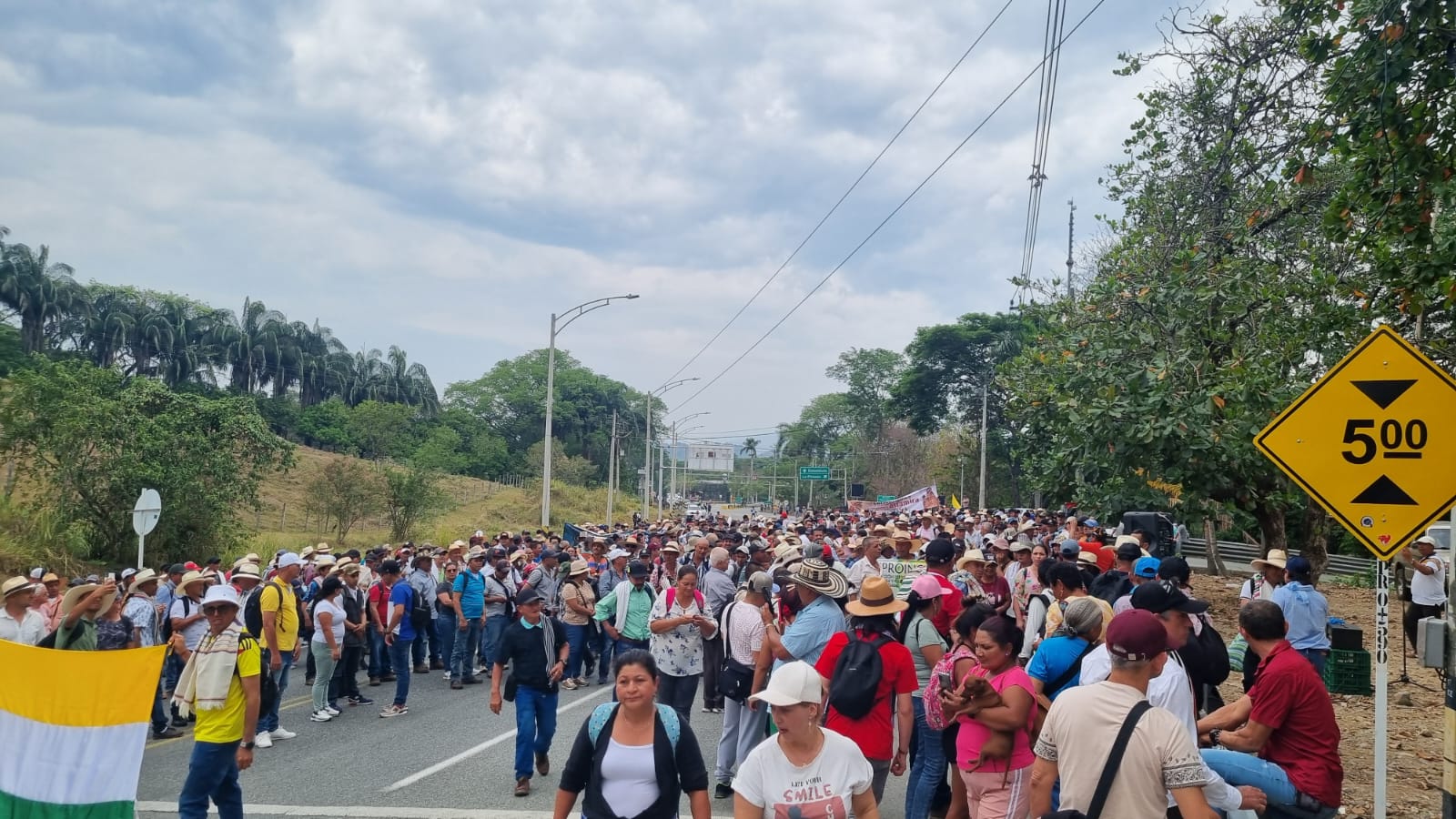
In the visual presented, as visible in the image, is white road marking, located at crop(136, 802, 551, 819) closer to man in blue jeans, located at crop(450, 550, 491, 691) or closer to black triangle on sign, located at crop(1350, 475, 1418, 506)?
man in blue jeans, located at crop(450, 550, 491, 691)

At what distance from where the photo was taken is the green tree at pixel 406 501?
3641 cm

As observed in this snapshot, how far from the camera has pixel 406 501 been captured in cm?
3644

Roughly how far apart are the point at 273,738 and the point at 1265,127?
12139 millimetres

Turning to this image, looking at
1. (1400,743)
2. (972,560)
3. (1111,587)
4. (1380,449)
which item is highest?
(1380,449)

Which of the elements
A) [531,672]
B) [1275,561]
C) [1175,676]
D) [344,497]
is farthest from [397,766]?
[344,497]

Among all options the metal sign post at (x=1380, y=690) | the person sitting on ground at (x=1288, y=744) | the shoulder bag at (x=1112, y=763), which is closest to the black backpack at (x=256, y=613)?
the shoulder bag at (x=1112, y=763)

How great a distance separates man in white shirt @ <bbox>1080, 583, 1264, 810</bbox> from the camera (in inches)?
148

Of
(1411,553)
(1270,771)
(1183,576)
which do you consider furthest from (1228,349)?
(1270,771)

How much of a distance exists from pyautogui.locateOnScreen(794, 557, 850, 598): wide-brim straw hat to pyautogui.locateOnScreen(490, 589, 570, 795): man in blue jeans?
2.34m

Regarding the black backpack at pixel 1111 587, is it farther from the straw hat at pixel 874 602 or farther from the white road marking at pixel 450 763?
the white road marking at pixel 450 763

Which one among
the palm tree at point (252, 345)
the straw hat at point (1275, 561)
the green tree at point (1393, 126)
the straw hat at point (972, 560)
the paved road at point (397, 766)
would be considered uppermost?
the palm tree at point (252, 345)

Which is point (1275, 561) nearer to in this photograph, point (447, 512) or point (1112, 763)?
point (1112, 763)

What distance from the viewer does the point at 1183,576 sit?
7.32m

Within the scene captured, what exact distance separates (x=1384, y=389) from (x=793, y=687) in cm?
370
